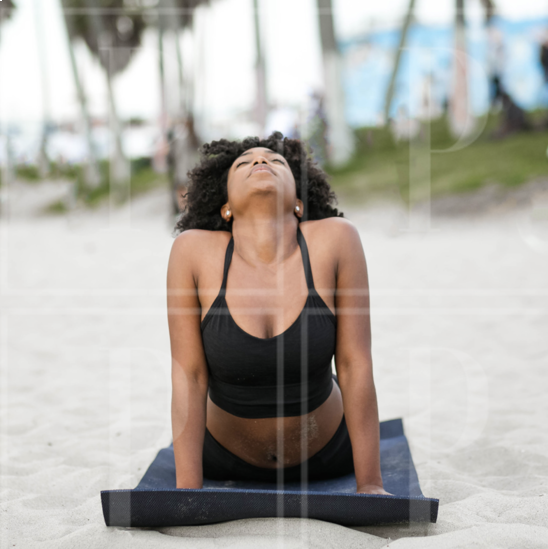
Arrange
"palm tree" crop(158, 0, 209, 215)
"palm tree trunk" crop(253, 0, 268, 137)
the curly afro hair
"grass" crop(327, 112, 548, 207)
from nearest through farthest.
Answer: the curly afro hair < "palm tree trunk" crop(253, 0, 268, 137) < "palm tree" crop(158, 0, 209, 215) < "grass" crop(327, 112, 548, 207)

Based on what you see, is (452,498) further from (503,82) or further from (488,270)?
(503,82)

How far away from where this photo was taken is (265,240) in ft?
5.60

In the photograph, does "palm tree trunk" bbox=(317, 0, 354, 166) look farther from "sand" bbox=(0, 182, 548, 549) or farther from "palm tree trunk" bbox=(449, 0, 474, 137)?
"sand" bbox=(0, 182, 548, 549)

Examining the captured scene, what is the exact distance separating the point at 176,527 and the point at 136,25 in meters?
17.8

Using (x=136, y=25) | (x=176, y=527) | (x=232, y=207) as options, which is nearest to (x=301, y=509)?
(x=176, y=527)

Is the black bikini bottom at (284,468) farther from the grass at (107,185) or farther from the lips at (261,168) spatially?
the grass at (107,185)

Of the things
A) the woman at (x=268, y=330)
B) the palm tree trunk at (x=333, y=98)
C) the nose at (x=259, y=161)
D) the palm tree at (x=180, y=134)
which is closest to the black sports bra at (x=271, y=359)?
the woman at (x=268, y=330)

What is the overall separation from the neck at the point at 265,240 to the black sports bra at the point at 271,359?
38 mm

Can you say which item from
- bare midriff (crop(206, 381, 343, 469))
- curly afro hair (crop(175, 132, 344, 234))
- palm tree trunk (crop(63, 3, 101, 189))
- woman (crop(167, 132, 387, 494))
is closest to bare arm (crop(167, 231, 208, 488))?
woman (crop(167, 132, 387, 494))

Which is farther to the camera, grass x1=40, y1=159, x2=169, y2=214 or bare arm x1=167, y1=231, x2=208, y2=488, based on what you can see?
grass x1=40, y1=159, x2=169, y2=214

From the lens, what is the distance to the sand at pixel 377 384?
1521 mm

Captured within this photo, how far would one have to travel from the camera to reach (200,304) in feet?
5.67

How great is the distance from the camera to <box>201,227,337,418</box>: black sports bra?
1.63 meters

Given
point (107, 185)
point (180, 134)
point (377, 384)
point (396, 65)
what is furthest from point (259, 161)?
point (107, 185)
